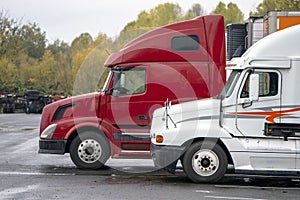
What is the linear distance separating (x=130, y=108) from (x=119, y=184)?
2.59m

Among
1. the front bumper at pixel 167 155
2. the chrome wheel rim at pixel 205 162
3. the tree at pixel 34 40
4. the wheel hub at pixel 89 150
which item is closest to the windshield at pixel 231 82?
the chrome wheel rim at pixel 205 162

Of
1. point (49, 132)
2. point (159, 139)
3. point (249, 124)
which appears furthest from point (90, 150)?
point (249, 124)

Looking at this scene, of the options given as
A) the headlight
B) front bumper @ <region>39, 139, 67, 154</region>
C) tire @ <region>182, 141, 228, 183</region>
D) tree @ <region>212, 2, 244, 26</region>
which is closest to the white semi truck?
tire @ <region>182, 141, 228, 183</region>

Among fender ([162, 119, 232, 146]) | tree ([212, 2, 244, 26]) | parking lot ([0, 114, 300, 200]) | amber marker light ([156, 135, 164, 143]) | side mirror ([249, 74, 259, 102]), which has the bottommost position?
parking lot ([0, 114, 300, 200])

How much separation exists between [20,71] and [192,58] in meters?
52.6

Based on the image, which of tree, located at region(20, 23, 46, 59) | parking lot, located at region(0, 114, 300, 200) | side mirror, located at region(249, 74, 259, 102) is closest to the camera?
parking lot, located at region(0, 114, 300, 200)

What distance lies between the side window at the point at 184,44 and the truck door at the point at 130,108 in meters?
0.86

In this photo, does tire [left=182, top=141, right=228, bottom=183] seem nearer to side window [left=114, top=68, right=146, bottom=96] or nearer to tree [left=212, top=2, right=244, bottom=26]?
side window [left=114, top=68, right=146, bottom=96]

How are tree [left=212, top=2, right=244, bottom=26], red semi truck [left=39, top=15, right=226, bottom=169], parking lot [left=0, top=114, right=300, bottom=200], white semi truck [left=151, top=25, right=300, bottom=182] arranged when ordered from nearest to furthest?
parking lot [left=0, top=114, right=300, bottom=200] → white semi truck [left=151, top=25, right=300, bottom=182] → red semi truck [left=39, top=15, right=226, bottom=169] → tree [left=212, top=2, right=244, bottom=26]

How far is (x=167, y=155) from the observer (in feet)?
38.0

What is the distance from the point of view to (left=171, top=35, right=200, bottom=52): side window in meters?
13.5

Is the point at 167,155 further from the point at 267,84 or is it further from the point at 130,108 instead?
the point at 267,84

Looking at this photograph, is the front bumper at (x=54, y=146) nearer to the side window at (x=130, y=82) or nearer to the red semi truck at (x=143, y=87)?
the red semi truck at (x=143, y=87)

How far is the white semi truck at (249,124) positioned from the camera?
36.4 feet
